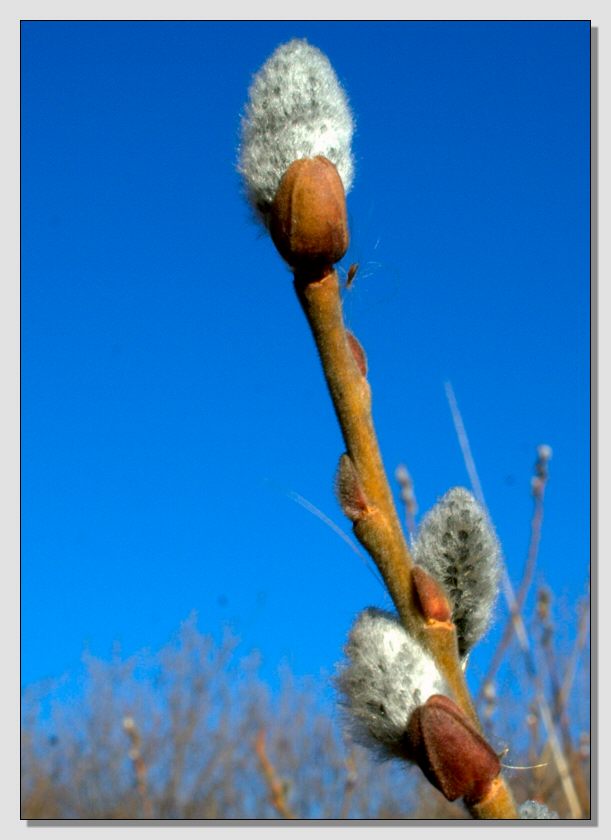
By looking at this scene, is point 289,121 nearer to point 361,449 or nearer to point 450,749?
point 361,449

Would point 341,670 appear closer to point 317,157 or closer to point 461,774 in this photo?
point 461,774

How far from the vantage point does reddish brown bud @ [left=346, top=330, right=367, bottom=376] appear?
2.26 feet

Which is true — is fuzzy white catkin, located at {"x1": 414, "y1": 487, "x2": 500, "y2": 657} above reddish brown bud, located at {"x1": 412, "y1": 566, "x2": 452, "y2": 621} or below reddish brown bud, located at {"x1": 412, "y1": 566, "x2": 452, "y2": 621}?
above

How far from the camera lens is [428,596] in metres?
0.66

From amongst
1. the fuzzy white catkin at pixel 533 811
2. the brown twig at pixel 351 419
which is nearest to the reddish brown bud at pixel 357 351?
the brown twig at pixel 351 419

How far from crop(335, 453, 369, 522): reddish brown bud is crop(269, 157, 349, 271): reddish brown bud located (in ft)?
0.46

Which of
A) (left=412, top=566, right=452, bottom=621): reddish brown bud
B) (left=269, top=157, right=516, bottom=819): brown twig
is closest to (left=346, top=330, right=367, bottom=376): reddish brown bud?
(left=269, top=157, right=516, bottom=819): brown twig

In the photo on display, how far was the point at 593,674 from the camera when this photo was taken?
116cm

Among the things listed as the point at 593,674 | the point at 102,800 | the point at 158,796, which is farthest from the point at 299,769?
the point at 593,674

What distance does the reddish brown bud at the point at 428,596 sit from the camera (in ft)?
2.16

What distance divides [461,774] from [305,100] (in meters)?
0.47

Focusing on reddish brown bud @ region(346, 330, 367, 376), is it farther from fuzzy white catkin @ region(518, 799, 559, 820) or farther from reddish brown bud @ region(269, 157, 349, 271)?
fuzzy white catkin @ region(518, 799, 559, 820)

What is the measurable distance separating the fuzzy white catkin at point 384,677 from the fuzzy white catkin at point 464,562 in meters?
0.09

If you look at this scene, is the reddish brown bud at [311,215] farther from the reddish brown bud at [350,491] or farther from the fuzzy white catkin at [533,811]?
the fuzzy white catkin at [533,811]
